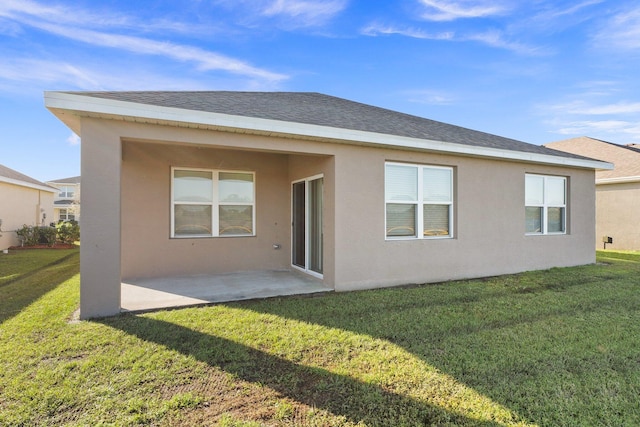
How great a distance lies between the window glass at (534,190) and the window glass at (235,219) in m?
7.09

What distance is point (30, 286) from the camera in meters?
6.38

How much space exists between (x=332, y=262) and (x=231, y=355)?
2.91 m

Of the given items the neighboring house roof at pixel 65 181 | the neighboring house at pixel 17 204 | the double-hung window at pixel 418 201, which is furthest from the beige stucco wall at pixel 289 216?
the neighboring house roof at pixel 65 181

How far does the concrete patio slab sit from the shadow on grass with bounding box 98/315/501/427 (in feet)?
3.81

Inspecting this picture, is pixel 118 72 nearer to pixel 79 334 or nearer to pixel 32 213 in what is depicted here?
pixel 79 334

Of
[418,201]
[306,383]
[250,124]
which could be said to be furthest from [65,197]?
[306,383]

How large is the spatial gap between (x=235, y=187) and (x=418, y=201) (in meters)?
4.30

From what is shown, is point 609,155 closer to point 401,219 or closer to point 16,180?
point 401,219

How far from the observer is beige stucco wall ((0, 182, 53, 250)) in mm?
13665

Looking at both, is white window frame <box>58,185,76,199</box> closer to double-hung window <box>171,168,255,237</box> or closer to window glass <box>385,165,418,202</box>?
double-hung window <box>171,168,255,237</box>

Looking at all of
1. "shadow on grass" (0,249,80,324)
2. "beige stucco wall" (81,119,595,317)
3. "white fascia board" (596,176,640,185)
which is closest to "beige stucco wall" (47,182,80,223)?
"shadow on grass" (0,249,80,324)

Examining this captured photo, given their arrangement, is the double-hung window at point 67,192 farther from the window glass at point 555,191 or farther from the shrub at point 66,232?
the window glass at point 555,191

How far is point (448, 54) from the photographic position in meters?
10.8

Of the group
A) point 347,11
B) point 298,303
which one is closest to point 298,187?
point 298,303
